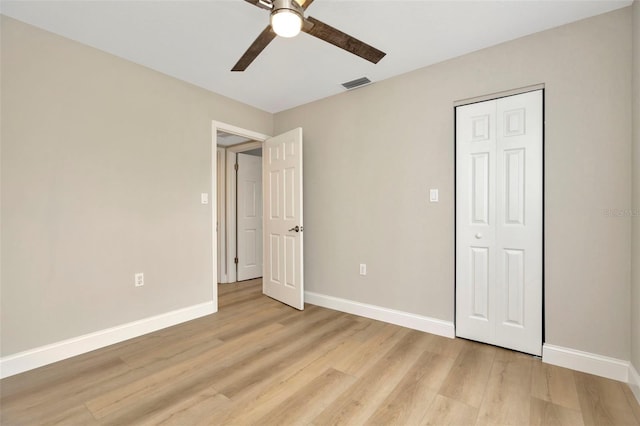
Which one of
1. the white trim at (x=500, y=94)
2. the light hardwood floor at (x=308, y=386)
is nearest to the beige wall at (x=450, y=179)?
the white trim at (x=500, y=94)

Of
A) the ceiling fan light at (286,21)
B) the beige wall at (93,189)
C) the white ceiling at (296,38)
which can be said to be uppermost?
the white ceiling at (296,38)

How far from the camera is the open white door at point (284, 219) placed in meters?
3.49

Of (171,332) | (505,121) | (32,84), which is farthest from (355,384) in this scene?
(32,84)

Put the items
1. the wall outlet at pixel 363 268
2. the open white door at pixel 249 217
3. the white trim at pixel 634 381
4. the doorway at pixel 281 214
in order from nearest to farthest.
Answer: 1. the white trim at pixel 634 381
2. the wall outlet at pixel 363 268
3. the doorway at pixel 281 214
4. the open white door at pixel 249 217

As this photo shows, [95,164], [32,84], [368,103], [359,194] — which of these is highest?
[368,103]

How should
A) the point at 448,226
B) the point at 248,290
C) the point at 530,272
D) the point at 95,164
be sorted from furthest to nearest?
the point at 248,290 → the point at 448,226 → the point at 95,164 → the point at 530,272

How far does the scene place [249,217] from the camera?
516 cm

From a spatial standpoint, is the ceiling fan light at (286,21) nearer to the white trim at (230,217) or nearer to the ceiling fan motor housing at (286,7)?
the ceiling fan motor housing at (286,7)

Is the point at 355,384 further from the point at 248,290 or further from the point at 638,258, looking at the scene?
Result: the point at 248,290

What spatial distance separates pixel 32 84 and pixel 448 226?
3.55 meters

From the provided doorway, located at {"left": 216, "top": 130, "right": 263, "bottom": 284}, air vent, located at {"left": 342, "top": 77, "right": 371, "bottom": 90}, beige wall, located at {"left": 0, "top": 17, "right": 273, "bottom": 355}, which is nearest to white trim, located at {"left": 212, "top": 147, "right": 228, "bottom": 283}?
doorway, located at {"left": 216, "top": 130, "right": 263, "bottom": 284}

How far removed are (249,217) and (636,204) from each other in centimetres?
463

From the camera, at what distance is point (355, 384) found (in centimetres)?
197

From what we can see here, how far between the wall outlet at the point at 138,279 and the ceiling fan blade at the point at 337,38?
2.55 m
